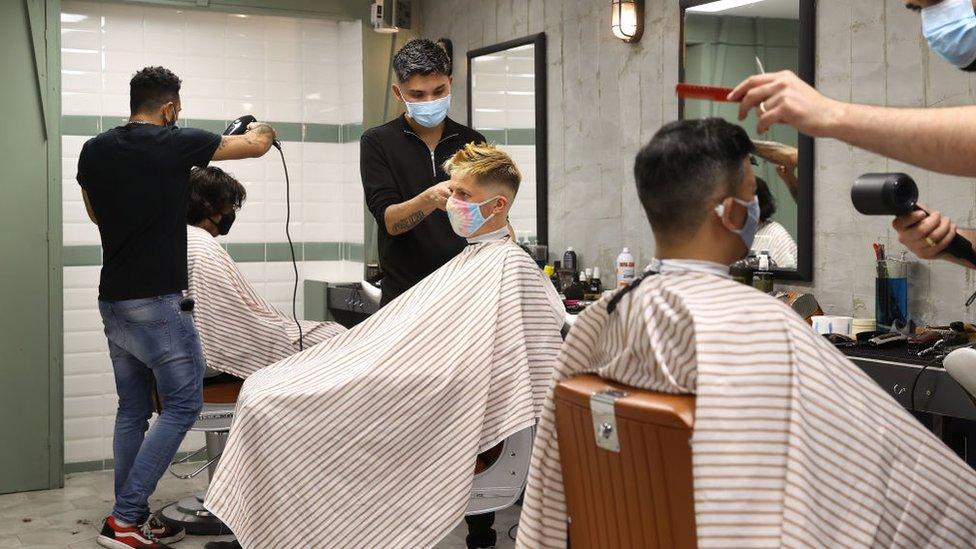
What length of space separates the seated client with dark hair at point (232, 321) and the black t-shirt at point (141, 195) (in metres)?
0.26

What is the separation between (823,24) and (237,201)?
224cm

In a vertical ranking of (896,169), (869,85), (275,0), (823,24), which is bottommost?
(896,169)

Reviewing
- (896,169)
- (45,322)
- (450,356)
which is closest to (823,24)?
(896,169)

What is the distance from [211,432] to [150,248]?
85cm

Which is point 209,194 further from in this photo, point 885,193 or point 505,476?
point 885,193

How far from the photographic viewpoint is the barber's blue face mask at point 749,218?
5.26 ft

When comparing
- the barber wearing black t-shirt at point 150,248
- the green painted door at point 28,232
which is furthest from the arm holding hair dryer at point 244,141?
the green painted door at point 28,232

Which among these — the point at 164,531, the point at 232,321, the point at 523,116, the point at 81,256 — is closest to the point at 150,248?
the point at 232,321

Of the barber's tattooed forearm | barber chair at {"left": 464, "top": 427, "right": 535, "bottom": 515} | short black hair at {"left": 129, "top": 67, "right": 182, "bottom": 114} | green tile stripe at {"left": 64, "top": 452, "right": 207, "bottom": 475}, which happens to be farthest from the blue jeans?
barber chair at {"left": 464, "top": 427, "right": 535, "bottom": 515}

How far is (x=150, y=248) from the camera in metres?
3.64

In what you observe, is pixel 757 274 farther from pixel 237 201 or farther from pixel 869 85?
pixel 237 201

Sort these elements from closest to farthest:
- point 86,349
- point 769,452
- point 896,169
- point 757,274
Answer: point 769,452, point 896,169, point 757,274, point 86,349

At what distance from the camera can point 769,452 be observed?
1415mm

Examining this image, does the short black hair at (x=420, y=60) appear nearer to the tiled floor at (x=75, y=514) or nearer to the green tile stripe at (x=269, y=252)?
the tiled floor at (x=75, y=514)
